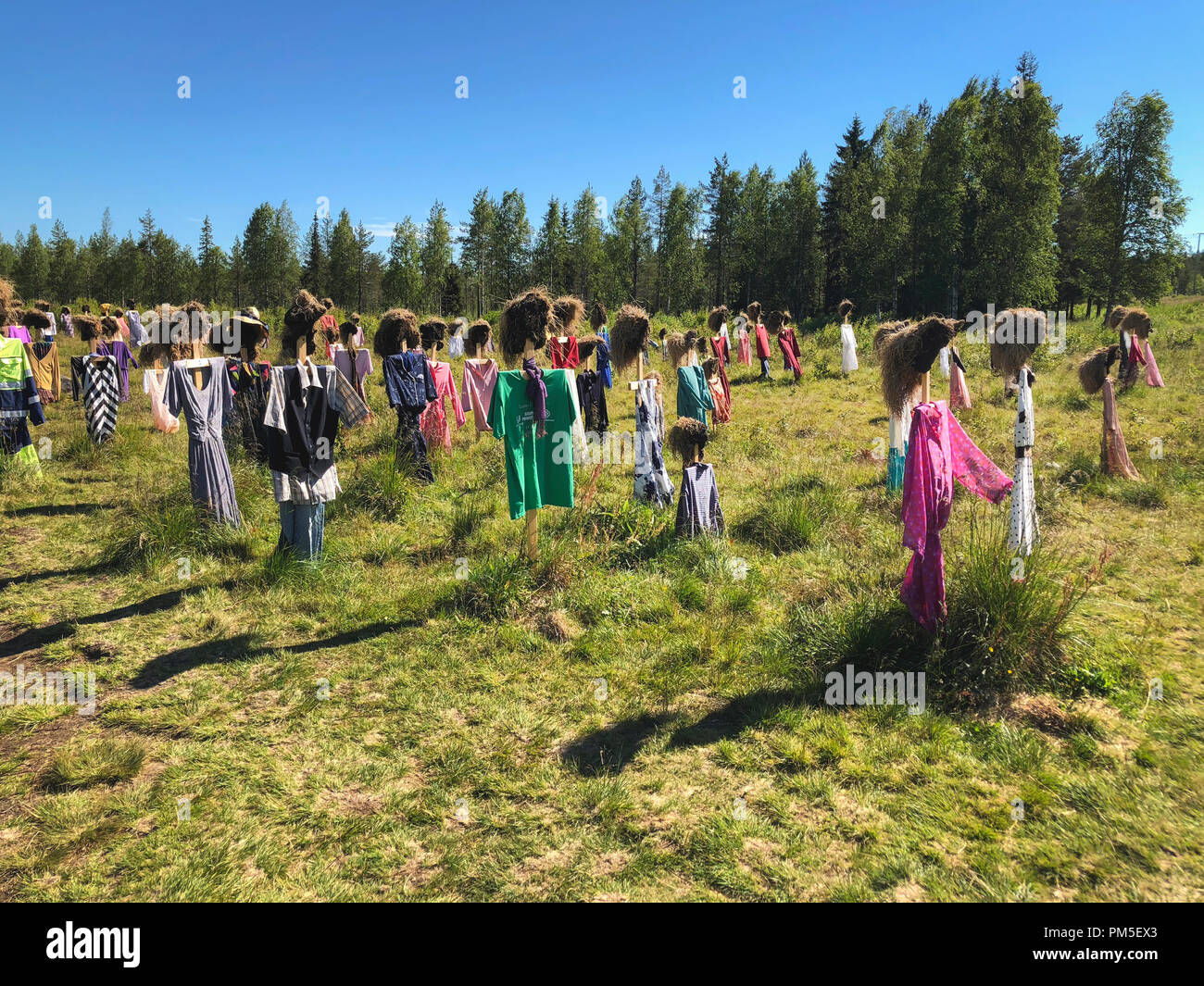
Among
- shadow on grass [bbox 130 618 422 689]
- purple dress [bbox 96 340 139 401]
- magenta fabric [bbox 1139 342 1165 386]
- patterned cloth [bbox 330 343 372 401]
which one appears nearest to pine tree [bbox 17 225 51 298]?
purple dress [bbox 96 340 139 401]

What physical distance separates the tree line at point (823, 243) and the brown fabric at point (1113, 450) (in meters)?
23.3

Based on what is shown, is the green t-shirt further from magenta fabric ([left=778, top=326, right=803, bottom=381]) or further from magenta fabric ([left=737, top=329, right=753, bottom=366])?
magenta fabric ([left=737, top=329, right=753, bottom=366])

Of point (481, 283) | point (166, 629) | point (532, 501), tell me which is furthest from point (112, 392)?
point (481, 283)

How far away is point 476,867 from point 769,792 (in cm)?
158

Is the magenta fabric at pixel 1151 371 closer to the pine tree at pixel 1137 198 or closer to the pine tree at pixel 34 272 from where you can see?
the pine tree at pixel 1137 198

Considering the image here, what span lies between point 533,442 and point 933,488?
133 inches

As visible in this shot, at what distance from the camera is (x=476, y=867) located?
10.0 feet

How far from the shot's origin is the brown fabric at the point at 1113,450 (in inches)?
339

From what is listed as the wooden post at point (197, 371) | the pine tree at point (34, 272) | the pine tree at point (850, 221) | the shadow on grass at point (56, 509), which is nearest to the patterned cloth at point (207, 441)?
the wooden post at point (197, 371)

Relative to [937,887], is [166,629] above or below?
above

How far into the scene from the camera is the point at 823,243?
152 ft
